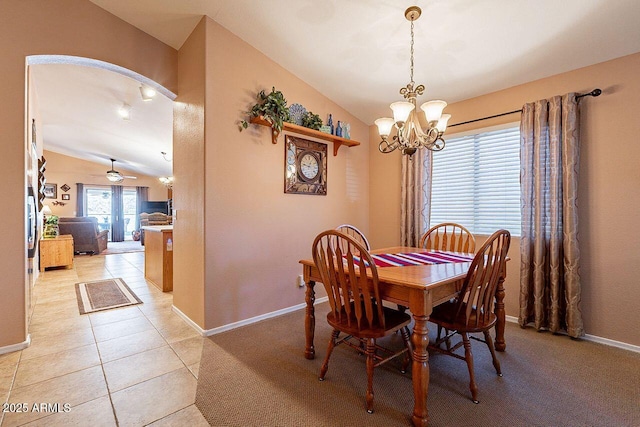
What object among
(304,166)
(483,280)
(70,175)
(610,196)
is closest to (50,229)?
(70,175)

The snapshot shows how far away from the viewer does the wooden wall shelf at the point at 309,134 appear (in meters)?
2.86

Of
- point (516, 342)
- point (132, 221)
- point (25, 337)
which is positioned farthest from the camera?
point (132, 221)

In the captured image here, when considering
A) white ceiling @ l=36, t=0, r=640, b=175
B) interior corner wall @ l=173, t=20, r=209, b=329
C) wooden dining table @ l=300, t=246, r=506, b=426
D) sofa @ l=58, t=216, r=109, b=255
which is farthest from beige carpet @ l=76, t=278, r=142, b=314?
sofa @ l=58, t=216, r=109, b=255

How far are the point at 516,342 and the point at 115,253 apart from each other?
850cm

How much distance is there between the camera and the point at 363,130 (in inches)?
163

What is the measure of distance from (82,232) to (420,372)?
27.3ft

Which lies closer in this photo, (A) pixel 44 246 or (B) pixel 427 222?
(B) pixel 427 222

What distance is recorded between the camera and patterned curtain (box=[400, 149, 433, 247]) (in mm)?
3504

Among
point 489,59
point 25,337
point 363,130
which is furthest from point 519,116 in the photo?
point 25,337

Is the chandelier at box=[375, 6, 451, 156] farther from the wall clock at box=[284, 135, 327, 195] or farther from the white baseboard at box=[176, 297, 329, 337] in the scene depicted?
the white baseboard at box=[176, 297, 329, 337]

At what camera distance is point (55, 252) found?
17.1ft

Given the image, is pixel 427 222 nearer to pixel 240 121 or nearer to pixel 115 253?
pixel 240 121

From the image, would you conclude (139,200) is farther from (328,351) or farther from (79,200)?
(328,351)

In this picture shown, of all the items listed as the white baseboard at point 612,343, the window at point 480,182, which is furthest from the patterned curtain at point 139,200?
the white baseboard at point 612,343
